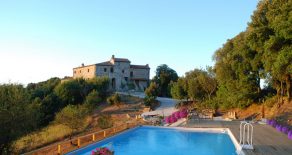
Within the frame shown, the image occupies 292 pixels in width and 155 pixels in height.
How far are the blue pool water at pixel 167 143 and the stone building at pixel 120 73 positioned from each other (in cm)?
4132

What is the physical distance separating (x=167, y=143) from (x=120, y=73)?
4733 cm

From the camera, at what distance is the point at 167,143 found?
19.4 metres

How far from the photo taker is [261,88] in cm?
3228

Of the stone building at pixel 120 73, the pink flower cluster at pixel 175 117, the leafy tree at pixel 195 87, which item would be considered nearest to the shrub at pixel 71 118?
the pink flower cluster at pixel 175 117

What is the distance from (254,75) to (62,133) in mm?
18172

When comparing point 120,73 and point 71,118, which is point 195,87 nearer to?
point 71,118

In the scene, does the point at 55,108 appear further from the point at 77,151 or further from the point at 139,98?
the point at 77,151

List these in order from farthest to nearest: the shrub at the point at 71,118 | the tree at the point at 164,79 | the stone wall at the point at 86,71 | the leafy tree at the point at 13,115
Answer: the stone wall at the point at 86,71 → the tree at the point at 164,79 → the shrub at the point at 71,118 → the leafy tree at the point at 13,115

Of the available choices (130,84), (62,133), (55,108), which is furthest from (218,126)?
(130,84)

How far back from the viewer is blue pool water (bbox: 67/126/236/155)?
1659 cm

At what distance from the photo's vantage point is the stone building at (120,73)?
65012 mm

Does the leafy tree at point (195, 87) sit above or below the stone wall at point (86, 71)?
below

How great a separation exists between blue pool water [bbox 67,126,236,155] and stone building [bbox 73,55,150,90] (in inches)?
1627

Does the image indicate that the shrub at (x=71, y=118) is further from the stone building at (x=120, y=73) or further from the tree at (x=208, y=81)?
the stone building at (x=120, y=73)
